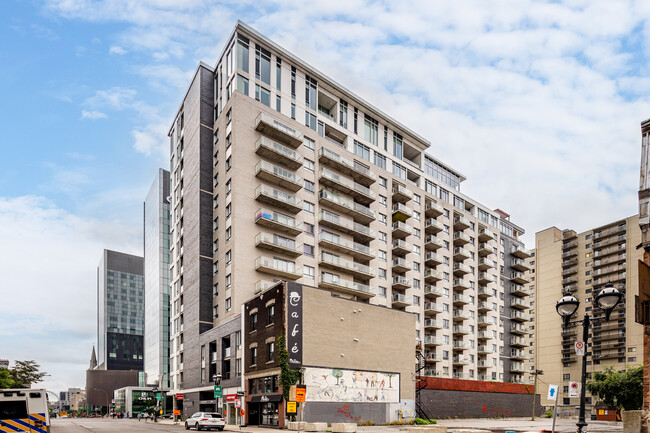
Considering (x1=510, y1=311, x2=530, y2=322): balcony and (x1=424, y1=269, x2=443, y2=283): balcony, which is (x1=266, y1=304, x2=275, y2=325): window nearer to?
(x1=424, y1=269, x2=443, y2=283): balcony

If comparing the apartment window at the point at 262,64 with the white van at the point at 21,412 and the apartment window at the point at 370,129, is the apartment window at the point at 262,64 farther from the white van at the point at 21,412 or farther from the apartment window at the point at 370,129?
the white van at the point at 21,412

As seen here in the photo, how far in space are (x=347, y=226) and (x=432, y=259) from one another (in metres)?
21.0

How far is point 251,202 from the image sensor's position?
218 feet

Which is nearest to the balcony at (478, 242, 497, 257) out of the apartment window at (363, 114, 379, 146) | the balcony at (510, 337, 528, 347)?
the balcony at (510, 337, 528, 347)

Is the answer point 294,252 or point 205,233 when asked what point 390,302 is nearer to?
point 294,252

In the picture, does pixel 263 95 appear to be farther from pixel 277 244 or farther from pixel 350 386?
pixel 350 386

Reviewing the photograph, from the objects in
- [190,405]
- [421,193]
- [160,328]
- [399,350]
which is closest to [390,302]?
[421,193]

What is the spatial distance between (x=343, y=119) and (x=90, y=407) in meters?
155

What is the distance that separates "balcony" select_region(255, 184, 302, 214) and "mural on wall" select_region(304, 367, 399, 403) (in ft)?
76.0

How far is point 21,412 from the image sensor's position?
78.3 feet

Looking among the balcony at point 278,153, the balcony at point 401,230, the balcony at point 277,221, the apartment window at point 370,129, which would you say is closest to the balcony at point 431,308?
the balcony at point 401,230

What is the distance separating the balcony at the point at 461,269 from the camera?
314 feet

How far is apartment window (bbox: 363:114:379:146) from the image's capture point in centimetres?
8344

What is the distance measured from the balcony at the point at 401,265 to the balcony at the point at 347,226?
24.0 ft
